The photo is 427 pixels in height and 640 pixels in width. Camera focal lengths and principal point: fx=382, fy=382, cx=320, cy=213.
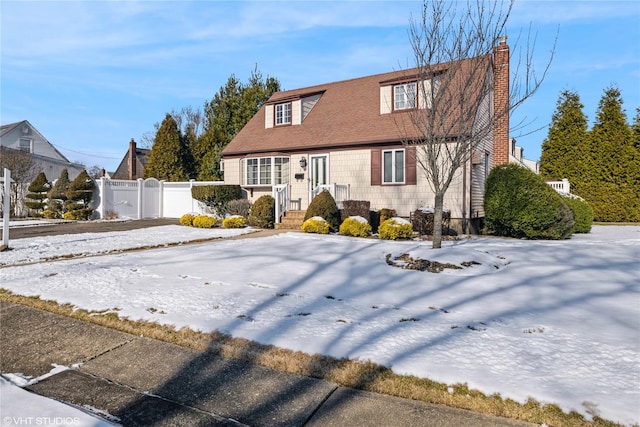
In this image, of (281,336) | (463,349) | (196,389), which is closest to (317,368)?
(281,336)

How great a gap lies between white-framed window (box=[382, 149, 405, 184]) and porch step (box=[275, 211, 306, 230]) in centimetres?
366

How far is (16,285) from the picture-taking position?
20.5 feet

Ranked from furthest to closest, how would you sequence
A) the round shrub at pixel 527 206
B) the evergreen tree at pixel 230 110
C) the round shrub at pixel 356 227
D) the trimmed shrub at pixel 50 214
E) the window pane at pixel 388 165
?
the evergreen tree at pixel 230 110, the trimmed shrub at pixel 50 214, the window pane at pixel 388 165, the round shrub at pixel 356 227, the round shrub at pixel 527 206

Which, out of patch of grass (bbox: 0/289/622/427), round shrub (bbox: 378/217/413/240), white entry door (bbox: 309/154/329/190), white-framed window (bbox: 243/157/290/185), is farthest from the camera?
white-framed window (bbox: 243/157/290/185)

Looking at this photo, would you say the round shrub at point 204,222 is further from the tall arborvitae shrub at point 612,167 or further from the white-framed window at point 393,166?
the tall arborvitae shrub at point 612,167

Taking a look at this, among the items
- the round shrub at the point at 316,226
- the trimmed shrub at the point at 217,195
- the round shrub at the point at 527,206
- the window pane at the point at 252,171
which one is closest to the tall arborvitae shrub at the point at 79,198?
the trimmed shrub at the point at 217,195

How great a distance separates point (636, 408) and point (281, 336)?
2.90 m

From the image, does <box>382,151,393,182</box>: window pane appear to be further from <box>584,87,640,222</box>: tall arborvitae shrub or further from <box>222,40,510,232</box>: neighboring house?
<box>584,87,640,222</box>: tall arborvitae shrub

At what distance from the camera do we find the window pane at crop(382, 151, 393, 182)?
15.3 meters

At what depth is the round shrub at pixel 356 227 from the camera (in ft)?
40.3

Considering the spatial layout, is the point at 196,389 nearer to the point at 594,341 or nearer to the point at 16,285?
the point at 594,341

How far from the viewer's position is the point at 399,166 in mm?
15148

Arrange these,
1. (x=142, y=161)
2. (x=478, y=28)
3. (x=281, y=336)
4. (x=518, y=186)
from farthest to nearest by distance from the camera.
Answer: (x=142, y=161) < (x=518, y=186) < (x=478, y=28) < (x=281, y=336)

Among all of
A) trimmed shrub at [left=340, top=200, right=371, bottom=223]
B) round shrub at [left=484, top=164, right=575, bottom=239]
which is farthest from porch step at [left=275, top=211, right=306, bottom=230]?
round shrub at [left=484, top=164, right=575, bottom=239]
